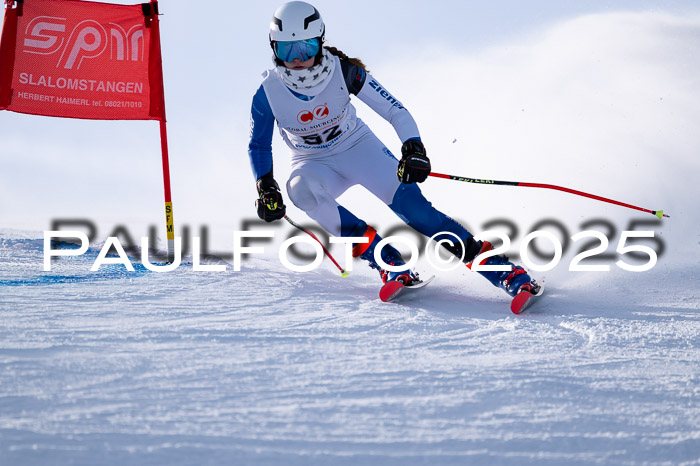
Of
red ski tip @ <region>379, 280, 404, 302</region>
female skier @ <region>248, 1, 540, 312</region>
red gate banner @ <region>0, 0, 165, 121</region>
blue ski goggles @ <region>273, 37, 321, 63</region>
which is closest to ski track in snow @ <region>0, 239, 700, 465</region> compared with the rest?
red ski tip @ <region>379, 280, 404, 302</region>

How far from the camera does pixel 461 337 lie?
9.61 feet

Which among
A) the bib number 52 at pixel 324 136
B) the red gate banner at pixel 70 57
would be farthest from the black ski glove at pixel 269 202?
the red gate banner at pixel 70 57

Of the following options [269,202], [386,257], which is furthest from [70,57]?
[386,257]

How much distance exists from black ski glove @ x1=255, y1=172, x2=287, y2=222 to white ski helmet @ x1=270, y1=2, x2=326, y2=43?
2.72ft

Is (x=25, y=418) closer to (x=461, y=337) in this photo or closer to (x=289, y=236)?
(x=461, y=337)

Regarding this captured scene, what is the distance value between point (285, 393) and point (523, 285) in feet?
6.52

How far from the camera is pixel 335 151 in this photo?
4.04 meters

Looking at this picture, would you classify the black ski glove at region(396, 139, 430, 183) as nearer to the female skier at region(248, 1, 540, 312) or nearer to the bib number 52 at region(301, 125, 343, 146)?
the female skier at region(248, 1, 540, 312)

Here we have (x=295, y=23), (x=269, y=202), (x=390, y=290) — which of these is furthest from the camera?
(x=269, y=202)

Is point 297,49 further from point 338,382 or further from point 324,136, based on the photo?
point 338,382

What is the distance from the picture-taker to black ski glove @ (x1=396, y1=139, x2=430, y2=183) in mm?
3611

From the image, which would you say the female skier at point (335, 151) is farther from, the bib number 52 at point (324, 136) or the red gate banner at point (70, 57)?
the red gate banner at point (70, 57)

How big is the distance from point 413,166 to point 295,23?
3.15 ft

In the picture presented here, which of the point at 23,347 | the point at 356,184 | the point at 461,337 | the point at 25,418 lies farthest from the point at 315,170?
the point at 25,418
